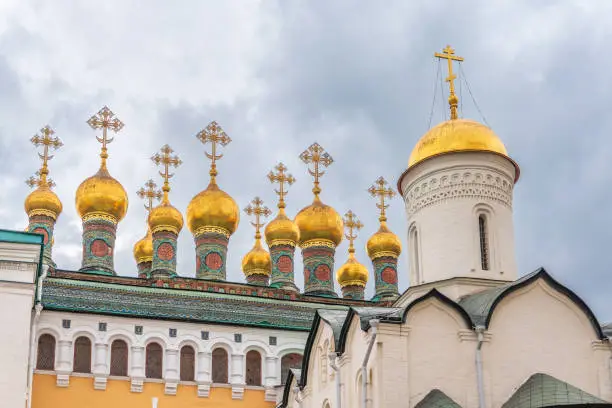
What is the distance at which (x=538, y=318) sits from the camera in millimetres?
17672

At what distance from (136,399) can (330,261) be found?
9.98 meters

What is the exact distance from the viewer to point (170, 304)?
25312 mm

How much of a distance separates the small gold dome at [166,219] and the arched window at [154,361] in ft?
23.9

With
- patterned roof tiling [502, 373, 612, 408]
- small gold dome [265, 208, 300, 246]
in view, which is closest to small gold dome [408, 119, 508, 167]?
patterned roof tiling [502, 373, 612, 408]

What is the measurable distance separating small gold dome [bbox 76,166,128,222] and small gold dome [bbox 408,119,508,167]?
1289 centimetres

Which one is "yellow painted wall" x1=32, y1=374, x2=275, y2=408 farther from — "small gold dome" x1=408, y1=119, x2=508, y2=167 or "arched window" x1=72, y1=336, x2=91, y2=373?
"small gold dome" x1=408, y1=119, x2=508, y2=167

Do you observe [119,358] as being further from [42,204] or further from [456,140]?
[456,140]

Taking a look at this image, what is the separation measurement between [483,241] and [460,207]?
741mm

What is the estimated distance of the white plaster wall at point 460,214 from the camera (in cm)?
1917

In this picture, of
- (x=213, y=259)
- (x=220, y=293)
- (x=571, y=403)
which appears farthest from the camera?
→ (x=213, y=259)

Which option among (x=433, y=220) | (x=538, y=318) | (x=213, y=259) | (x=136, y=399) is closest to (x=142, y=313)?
(x=136, y=399)

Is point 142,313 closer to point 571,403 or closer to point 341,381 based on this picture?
point 341,381

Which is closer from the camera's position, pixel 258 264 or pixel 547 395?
pixel 547 395

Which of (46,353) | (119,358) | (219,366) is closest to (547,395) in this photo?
(219,366)
